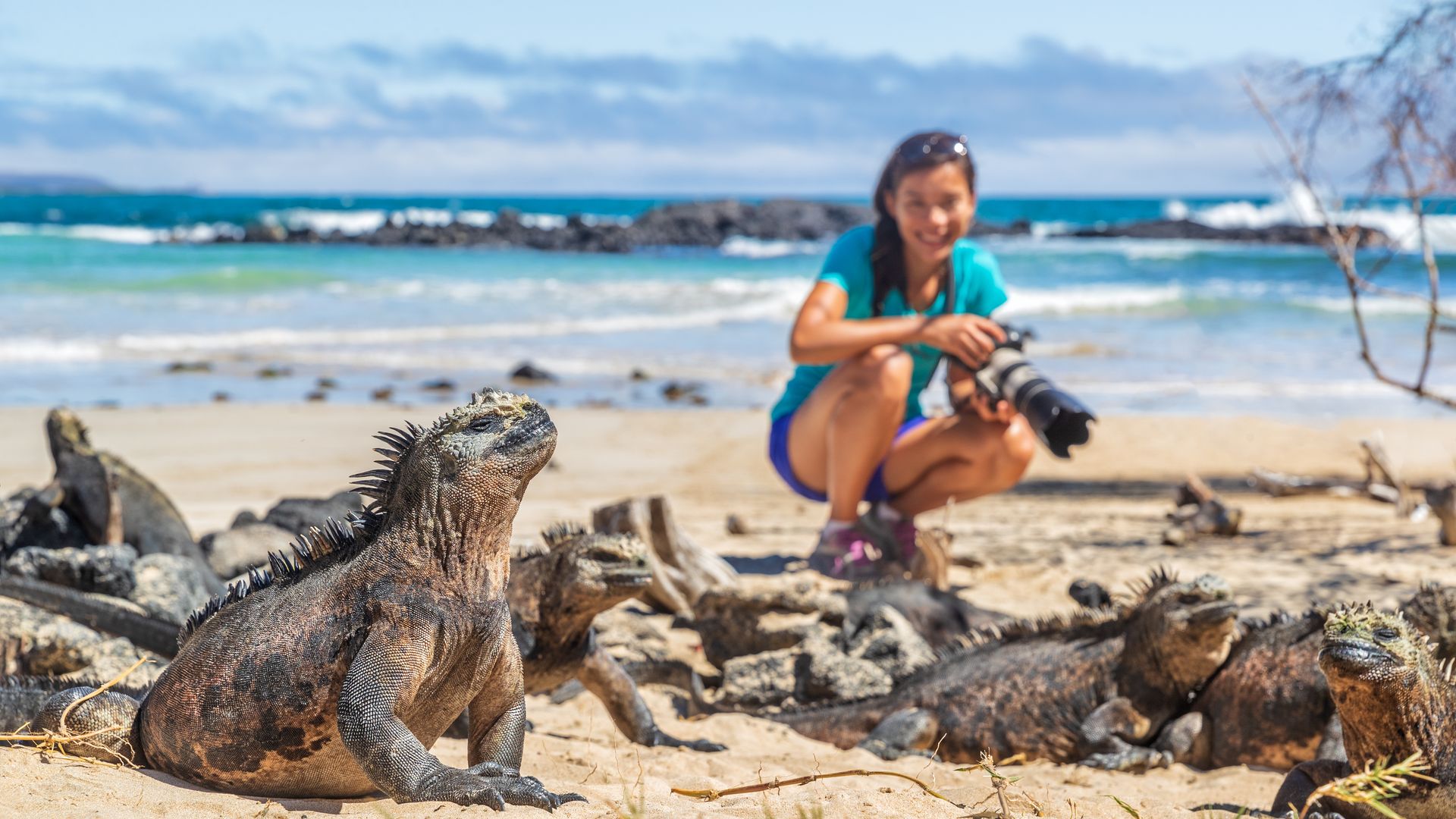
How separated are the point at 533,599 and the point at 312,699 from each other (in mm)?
1254

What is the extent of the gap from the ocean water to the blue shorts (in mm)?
2274

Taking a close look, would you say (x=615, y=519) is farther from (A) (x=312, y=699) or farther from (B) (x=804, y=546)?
(A) (x=312, y=699)

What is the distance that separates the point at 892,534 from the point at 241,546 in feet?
10.2

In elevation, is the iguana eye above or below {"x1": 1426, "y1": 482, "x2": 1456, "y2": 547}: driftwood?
above

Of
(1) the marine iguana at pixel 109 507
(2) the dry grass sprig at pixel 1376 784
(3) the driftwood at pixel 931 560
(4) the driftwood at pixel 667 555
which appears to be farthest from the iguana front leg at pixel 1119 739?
(1) the marine iguana at pixel 109 507

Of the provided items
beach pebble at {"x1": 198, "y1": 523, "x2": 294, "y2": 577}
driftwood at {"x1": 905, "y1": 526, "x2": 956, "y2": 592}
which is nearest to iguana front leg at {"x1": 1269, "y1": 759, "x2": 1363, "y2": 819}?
driftwood at {"x1": 905, "y1": 526, "x2": 956, "y2": 592}

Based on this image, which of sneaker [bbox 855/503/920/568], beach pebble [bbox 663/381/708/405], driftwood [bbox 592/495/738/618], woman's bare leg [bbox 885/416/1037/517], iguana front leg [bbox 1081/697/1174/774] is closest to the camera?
iguana front leg [bbox 1081/697/1174/774]

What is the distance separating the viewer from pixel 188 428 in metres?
10.9

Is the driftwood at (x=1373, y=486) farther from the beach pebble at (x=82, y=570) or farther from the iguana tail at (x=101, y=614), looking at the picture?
the beach pebble at (x=82, y=570)

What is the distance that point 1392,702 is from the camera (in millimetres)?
2893

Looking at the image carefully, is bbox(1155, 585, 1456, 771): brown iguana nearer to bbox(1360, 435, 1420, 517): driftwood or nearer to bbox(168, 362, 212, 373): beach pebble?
bbox(1360, 435, 1420, 517): driftwood

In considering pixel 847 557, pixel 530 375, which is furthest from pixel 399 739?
pixel 530 375

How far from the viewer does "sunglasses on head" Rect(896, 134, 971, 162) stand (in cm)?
579

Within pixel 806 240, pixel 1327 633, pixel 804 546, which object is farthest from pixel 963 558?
pixel 806 240
